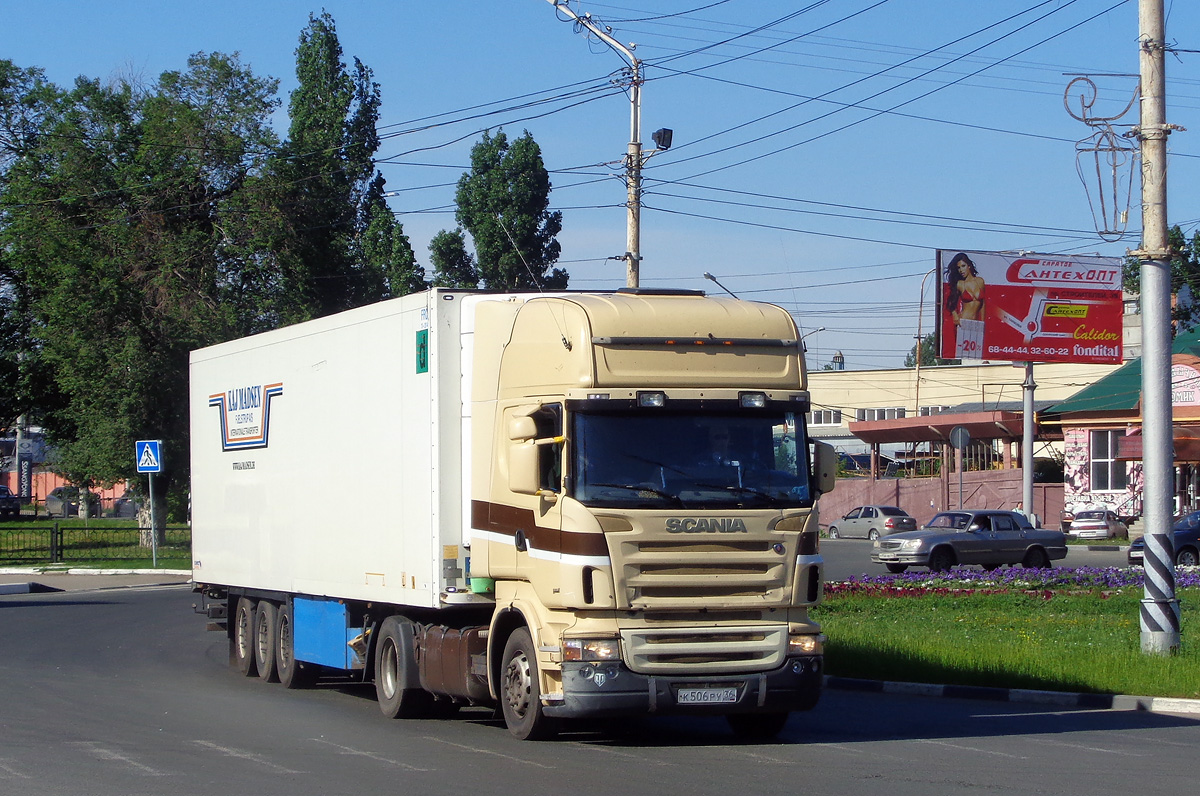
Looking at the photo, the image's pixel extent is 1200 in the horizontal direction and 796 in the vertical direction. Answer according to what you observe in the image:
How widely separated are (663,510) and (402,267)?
4786 centimetres

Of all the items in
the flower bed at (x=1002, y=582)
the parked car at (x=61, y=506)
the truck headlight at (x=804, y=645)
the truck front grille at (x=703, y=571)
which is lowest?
the parked car at (x=61, y=506)

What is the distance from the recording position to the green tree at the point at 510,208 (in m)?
60.3

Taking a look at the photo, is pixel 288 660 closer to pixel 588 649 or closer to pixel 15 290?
pixel 588 649

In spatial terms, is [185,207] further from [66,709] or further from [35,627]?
[66,709]

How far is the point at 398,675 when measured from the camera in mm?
12375

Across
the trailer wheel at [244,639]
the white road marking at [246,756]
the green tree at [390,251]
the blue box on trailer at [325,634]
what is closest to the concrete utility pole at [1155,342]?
the blue box on trailer at [325,634]

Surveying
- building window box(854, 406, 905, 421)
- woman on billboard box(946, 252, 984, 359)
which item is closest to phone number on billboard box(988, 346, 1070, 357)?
woman on billboard box(946, 252, 984, 359)

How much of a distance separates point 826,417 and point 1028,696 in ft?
283

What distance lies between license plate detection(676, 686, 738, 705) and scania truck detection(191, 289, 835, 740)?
0.05 ft

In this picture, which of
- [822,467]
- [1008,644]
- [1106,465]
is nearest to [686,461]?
[822,467]

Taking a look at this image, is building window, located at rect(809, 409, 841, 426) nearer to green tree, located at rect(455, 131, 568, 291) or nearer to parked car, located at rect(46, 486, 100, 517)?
green tree, located at rect(455, 131, 568, 291)

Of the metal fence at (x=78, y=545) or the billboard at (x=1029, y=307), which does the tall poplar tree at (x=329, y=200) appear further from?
the billboard at (x=1029, y=307)

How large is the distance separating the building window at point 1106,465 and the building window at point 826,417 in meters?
39.7

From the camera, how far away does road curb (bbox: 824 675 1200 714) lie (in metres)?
12.8
